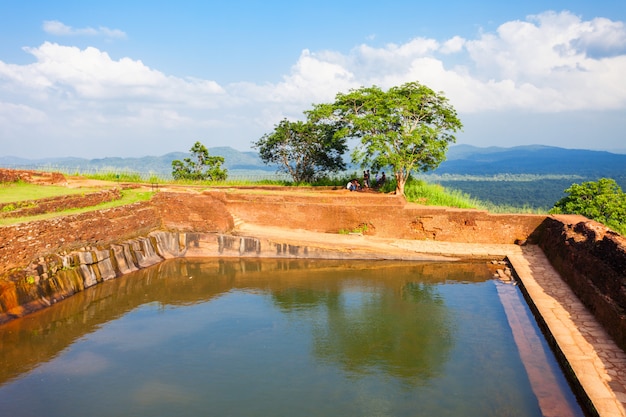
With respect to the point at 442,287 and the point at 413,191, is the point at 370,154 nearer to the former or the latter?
the point at 413,191

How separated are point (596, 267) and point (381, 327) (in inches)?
151

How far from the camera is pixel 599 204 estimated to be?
15.7m

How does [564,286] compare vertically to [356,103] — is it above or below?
below

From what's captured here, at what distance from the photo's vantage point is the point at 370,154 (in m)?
16.5

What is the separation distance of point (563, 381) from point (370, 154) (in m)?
11.2

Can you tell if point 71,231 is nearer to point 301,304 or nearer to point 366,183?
point 301,304

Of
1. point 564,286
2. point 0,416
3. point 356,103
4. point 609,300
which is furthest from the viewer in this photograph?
point 356,103

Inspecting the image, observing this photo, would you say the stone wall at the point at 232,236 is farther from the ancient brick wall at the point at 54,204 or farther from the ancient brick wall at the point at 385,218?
the ancient brick wall at the point at 54,204

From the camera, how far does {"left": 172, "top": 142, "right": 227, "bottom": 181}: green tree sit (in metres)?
21.9

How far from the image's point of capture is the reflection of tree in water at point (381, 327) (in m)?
6.97

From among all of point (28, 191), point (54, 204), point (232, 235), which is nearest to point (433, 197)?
point (232, 235)

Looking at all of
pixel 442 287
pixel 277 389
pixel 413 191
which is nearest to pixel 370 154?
pixel 413 191

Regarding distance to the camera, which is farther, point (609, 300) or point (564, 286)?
point (564, 286)

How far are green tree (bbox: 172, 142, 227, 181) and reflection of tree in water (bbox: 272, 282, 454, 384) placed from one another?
41.3ft
